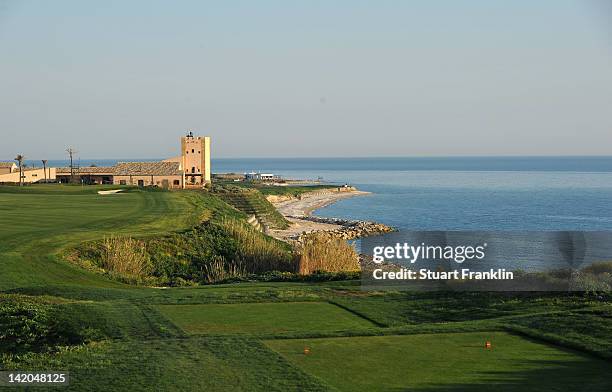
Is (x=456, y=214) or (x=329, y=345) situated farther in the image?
(x=456, y=214)

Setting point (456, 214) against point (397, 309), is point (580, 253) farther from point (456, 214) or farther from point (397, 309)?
point (456, 214)

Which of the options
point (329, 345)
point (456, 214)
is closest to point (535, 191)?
point (456, 214)

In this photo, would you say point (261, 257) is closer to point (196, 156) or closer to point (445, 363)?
point (445, 363)

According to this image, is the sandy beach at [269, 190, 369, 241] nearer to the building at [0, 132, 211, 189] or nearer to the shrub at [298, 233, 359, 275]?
the building at [0, 132, 211, 189]

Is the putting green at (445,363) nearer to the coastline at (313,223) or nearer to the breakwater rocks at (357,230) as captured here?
the coastline at (313,223)

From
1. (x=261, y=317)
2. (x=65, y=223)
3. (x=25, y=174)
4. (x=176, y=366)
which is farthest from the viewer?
(x=25, y=174)

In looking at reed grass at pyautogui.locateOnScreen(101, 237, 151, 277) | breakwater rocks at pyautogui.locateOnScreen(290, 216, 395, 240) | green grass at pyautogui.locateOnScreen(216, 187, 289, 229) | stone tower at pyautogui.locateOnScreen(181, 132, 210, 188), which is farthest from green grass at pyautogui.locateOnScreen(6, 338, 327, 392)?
stone tower at pyautogui.locateOnScreen(181, 132, 210, 188)

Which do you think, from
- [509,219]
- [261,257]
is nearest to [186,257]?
[261,257]
